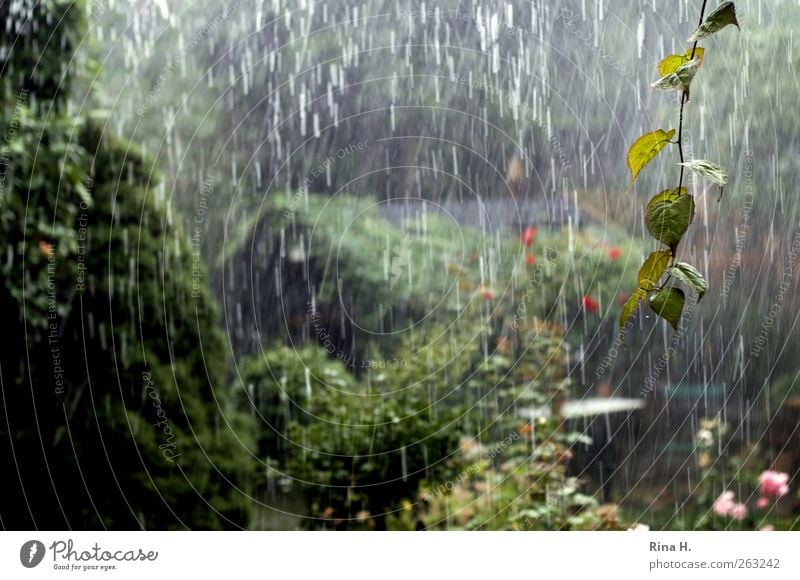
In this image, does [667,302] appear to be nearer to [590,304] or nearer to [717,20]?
[717,20]

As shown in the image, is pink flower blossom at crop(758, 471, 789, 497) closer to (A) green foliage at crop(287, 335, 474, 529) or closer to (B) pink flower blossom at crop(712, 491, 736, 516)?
(B) pink flower blossom at crop(712, 491, 736, 516)

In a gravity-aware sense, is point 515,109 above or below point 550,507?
above

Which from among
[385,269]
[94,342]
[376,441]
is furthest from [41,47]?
[376,441]

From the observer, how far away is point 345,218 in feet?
6.86

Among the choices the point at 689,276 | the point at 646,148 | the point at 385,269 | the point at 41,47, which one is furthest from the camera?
the point at 385,269

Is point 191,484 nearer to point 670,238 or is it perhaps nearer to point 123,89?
point 123,89

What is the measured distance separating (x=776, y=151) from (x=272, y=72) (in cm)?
130

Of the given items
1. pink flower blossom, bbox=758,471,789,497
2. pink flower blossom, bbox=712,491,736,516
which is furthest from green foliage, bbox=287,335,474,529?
pink flower blossom, bbox=758,471,789,497

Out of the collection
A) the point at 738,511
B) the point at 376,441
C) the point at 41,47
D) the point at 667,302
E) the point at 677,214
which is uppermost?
the point at 41,47

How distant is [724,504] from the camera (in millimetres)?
1996

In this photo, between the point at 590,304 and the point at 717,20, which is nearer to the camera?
the point at 717,20

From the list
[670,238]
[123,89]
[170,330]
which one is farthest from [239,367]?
[670,238]

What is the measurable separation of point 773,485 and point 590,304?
63cm

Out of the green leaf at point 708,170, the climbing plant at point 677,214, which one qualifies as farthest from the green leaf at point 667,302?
the green leaf at point 708,170
